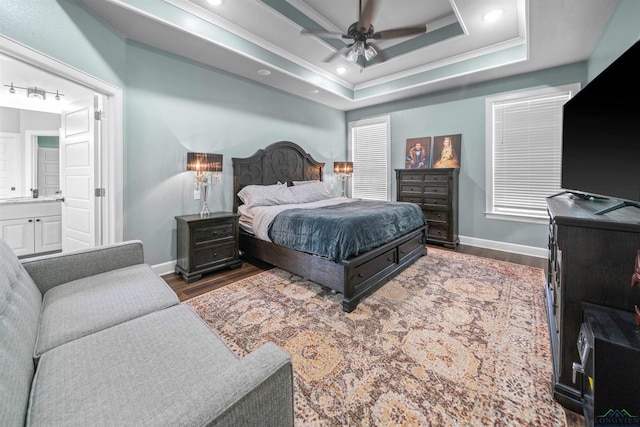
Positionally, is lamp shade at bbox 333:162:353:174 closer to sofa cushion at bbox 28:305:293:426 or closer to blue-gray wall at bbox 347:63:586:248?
blue-gray wall at bbox 347:63:586:248

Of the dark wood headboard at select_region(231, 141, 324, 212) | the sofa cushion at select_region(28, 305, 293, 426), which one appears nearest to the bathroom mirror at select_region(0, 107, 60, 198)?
the dark wood headboard at select_region(231, 141, 324, 212)

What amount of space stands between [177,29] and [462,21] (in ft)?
10.8

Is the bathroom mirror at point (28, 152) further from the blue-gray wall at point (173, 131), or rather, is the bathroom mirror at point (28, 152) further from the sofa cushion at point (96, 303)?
the sofa cushion at point (96, 303)

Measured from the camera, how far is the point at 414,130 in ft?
17.0

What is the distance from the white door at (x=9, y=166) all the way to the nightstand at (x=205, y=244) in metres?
3.64

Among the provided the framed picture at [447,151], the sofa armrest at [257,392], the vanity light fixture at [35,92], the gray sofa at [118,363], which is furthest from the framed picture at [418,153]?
the vanity light fixture at [35,92]

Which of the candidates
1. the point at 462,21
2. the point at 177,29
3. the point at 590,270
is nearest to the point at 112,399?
the point at 590,270

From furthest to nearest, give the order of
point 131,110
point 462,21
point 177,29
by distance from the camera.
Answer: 1. point 462,21
2. point 131,110
3. point 177,29

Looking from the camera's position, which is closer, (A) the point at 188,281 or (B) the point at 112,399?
(B) the point at 112,399

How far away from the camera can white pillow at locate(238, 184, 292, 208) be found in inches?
153

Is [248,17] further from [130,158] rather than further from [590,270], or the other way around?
[590,270]

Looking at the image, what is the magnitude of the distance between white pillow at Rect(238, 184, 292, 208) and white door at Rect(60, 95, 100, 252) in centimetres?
172

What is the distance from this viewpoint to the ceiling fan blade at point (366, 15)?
2.52 meters

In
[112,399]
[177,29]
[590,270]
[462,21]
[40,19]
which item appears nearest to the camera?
[112,399]
